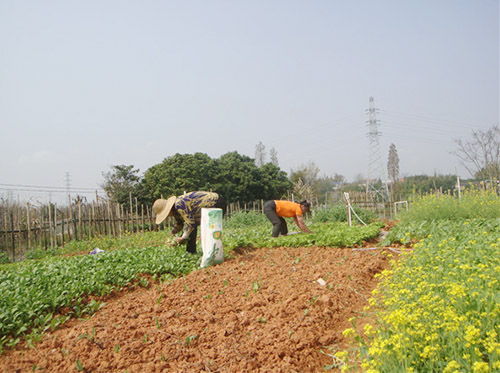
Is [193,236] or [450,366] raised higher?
[193,236]

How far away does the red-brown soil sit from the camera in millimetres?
2910

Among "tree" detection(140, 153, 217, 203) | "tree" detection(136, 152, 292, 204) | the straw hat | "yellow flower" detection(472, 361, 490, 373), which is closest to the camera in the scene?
"yellow flower" detection(472, 361, 490, 373)

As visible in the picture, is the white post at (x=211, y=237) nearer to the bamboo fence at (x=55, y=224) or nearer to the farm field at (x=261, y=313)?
the farm field at (x=261, y=313)

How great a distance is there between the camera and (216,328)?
3.45 m

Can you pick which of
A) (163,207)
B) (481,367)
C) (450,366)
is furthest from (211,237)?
(481,367)

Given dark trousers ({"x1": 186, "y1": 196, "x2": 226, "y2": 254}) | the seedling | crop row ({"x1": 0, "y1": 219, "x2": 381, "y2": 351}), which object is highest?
dark trousers ({"x1": 186, "y1": 196, "x2": 226, "y2": 254})

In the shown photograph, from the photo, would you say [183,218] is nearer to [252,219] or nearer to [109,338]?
[109,338]

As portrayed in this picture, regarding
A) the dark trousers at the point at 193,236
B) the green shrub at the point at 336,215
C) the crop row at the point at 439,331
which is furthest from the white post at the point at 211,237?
the green shrub at the point at 336,215

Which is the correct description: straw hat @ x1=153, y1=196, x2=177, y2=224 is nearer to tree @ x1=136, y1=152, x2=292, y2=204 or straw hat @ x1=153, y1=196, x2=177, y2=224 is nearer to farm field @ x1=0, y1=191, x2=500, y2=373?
farm field @ x1=0, y1=191, x2=500, y2=373

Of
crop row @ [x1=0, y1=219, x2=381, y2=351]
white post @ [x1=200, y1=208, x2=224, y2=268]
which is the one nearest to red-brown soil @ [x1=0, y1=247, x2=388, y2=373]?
crop row @ [x1=0, y1=219, x2=381, y2=351]

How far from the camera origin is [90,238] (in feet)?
39.3

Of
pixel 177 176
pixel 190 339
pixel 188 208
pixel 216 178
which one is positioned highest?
pixel 177 176

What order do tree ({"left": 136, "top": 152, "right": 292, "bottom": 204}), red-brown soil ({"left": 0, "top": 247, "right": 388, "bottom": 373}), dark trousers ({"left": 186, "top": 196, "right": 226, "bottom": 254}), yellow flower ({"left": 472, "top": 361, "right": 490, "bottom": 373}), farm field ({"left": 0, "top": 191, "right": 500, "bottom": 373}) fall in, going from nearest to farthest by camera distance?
yellow flower ({"left": 472, "top": 361, "right": 490, "bottom": 373})
farm field ({"left": 0, "top": 191, "right": 500, "bottom": 373})
red-brown soil ({"left": 0, "top": 247, "right": 388, "bottom": 373})
dark trousers ({"left": 186, "top": 196, "right": 226, "bottom": 254})
tree ({"left": 136, "top": 152, "right": 292, "bottom": 204})

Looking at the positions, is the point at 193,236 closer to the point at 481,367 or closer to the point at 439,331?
the point at 439,331
